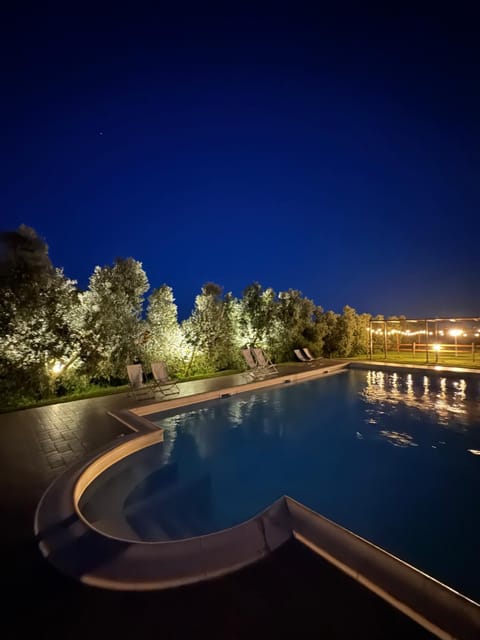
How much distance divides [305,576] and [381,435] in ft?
15.5

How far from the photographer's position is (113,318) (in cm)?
985

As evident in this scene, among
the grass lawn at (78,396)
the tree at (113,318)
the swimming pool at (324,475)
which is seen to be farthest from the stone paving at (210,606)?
the tree at (113,318)

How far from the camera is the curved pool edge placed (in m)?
1.80

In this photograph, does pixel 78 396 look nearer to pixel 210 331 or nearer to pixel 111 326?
pixel 111 326

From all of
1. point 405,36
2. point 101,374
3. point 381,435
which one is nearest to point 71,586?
point 381,435

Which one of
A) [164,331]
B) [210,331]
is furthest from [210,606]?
[210,331]

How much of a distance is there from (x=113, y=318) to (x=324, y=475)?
24.7ft

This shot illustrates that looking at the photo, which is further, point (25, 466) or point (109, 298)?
point (109, 298)

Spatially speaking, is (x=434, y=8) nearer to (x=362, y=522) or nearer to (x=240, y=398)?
(x=240, y=398)

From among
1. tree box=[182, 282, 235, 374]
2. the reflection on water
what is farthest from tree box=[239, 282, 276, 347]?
the reflection on water

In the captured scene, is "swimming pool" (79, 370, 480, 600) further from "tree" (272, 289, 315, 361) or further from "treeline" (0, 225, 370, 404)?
"tree" (272, 289, 315, 361)

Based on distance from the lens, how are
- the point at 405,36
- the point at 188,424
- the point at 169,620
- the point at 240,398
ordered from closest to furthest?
the point at 169,620, the point at 188,424, the point at 240,398, the point at 405,36

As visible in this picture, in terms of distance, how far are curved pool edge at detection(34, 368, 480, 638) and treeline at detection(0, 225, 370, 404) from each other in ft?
20.8

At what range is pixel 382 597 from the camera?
187cm
